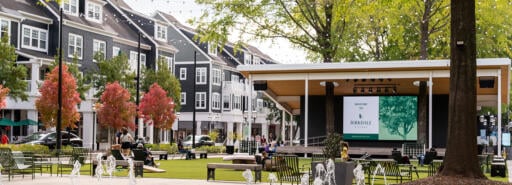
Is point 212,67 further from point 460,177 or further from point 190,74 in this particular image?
point 460,177

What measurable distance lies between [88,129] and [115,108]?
18.3 ft

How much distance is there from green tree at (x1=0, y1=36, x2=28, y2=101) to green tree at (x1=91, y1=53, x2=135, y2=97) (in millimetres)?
9760

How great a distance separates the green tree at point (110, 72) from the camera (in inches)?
1994

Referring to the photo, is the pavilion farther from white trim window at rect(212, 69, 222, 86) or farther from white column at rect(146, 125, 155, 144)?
white trim window at rect(212, 69, 222, 86)

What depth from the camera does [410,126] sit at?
36031mm

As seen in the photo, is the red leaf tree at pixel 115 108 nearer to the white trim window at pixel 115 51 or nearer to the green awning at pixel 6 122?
the green awning at pixel 6 122

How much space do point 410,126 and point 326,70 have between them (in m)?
5.80

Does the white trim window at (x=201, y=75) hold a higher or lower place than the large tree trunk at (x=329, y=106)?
higher


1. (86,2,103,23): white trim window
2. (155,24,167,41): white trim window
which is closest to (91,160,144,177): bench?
(86,2,103,23): white trim window

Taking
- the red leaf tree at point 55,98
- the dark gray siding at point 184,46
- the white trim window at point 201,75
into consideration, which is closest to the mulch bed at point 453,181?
the red leaf tree at point 55,98

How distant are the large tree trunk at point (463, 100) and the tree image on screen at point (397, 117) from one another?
884 inches

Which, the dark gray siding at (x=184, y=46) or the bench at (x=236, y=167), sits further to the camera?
the dark gray siding at (x=184, y=46)

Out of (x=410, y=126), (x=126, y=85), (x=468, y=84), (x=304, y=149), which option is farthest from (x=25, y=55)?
(x=468, y=84)

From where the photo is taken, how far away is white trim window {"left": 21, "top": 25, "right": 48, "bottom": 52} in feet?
154
